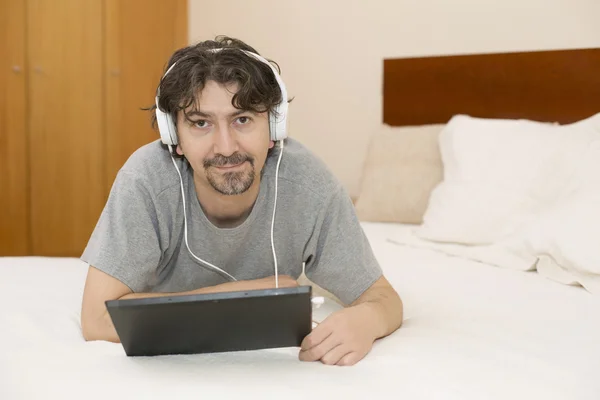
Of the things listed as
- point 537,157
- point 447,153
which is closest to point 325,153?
point 447,153

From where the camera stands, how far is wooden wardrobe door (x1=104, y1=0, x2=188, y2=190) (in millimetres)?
3213

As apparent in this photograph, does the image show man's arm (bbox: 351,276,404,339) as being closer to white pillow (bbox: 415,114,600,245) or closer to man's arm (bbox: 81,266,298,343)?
man's arm (bbox: 81,266,298,343)

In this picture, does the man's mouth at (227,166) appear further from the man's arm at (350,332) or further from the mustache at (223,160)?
the man's arm at (350,332)

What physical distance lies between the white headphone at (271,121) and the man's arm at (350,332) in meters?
0.36

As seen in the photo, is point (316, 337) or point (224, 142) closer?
point (316, 337)

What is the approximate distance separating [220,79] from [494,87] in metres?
1.58

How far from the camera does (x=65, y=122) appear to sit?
315 centimetres

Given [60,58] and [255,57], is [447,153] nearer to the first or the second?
[255,57]

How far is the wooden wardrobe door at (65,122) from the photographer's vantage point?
308 centimetres

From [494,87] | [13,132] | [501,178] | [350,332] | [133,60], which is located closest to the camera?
[350,332]

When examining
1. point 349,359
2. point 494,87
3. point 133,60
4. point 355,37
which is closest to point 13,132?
point 133,60

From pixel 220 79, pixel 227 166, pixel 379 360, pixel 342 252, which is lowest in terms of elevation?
pixel 379 360

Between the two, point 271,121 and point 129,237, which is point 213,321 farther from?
point 271,121

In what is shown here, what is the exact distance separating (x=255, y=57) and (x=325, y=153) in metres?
1.82
